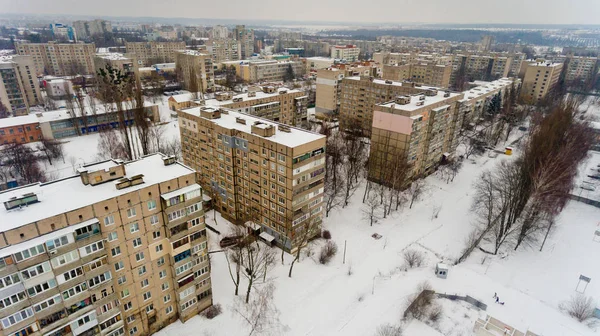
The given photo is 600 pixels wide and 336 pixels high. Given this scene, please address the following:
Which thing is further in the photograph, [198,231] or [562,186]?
[562,186]

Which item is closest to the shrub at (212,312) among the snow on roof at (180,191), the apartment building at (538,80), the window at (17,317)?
the snow on roof at (180,191)

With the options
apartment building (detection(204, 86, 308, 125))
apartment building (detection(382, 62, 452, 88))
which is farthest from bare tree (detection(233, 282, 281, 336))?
apartment building (detection(382, 62, 452, 88))

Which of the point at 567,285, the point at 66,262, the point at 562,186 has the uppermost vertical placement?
the point at 66,262

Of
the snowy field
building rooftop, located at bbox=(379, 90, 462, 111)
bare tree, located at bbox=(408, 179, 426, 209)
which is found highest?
building rooftop, located at bbox=(379, 90, 462, 111)

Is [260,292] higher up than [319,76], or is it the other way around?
[319,76]

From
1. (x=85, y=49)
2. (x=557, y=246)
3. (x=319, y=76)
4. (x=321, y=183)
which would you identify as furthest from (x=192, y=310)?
(x=85, y=49)

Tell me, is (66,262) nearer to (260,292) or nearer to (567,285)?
(260,292)

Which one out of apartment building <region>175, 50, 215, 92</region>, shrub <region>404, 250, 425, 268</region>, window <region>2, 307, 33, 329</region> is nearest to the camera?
window <region>2, 307, 33, 329</region>

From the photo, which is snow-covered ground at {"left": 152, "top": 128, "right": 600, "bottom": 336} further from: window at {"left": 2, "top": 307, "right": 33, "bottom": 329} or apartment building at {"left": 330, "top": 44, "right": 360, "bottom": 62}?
apartment building at {"left": 330, "top": 44, "right": 360, "bottom": 62}
